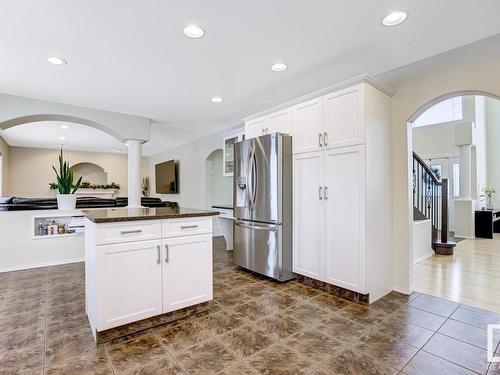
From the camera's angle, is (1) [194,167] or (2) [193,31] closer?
(2) [193,31]

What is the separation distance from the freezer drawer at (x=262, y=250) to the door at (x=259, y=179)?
12 centimetres

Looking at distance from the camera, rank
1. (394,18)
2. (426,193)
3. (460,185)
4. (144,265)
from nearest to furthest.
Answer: (394,18), (144,265), (426,193), (460,185)

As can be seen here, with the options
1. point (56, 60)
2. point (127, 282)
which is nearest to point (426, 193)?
point (127, 282)

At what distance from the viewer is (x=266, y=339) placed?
2.01 meters

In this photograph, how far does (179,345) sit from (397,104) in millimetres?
3211

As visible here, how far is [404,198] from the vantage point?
2887 millimetres

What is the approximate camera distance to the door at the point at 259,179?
10.5 feet

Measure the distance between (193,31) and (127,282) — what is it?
2091 mm

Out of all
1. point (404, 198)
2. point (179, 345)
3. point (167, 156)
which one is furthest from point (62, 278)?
point (167, 156)

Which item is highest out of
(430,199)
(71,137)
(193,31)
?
(71,137)

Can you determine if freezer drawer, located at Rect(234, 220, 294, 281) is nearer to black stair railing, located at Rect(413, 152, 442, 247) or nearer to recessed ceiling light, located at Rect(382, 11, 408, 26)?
recessed ceiling light, located at Rect(382, 11, 408, 26)

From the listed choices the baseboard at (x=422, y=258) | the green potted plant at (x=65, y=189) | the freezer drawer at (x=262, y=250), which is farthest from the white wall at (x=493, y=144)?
the green potted plant at (x=65, y=189)

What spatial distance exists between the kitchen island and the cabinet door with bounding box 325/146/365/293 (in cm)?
132

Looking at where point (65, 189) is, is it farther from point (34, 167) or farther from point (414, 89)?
point (34, 167)
